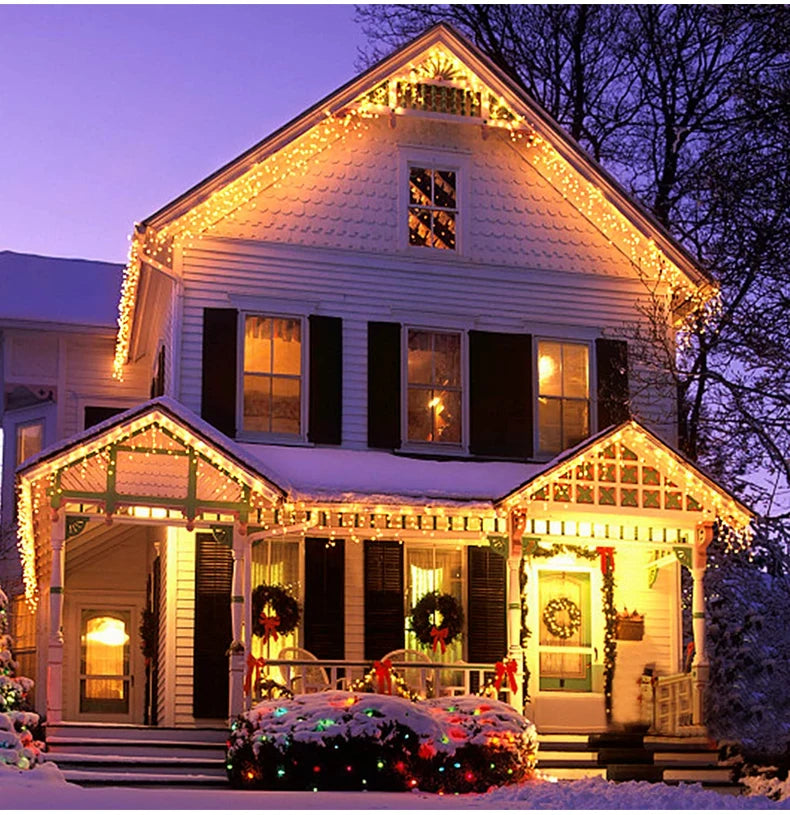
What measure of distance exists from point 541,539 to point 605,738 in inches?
94.3

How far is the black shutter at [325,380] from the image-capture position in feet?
67.5

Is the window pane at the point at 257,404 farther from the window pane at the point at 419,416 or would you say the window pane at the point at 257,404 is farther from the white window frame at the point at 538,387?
the white window frame at the point at 538,387

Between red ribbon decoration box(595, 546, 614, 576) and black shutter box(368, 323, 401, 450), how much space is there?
9.71 feet

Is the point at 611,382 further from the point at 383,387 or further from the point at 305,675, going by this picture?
the point at 305,675

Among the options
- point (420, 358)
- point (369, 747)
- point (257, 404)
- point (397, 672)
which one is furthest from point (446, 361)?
point (369, 747)

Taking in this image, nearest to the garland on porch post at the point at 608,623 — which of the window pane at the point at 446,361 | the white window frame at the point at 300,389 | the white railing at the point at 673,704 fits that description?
the white railing at the point at 673,704

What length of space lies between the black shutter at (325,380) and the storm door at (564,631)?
3.34 meters

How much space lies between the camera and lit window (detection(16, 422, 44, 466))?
2591 cm

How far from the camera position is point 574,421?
21.8m

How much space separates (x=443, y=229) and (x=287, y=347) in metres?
2.79

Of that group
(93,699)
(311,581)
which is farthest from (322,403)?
(93,699)

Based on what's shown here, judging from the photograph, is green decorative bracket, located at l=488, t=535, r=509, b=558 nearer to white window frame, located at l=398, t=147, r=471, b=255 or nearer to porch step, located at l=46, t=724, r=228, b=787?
porch step, located at l=46, t=724, r=228, b=787

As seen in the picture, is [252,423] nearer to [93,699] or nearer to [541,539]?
[541,539]

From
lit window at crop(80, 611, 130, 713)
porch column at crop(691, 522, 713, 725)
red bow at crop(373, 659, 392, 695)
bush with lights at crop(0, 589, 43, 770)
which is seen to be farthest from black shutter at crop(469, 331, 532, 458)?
bush with lights at crop(0, 589, 43, 770)
